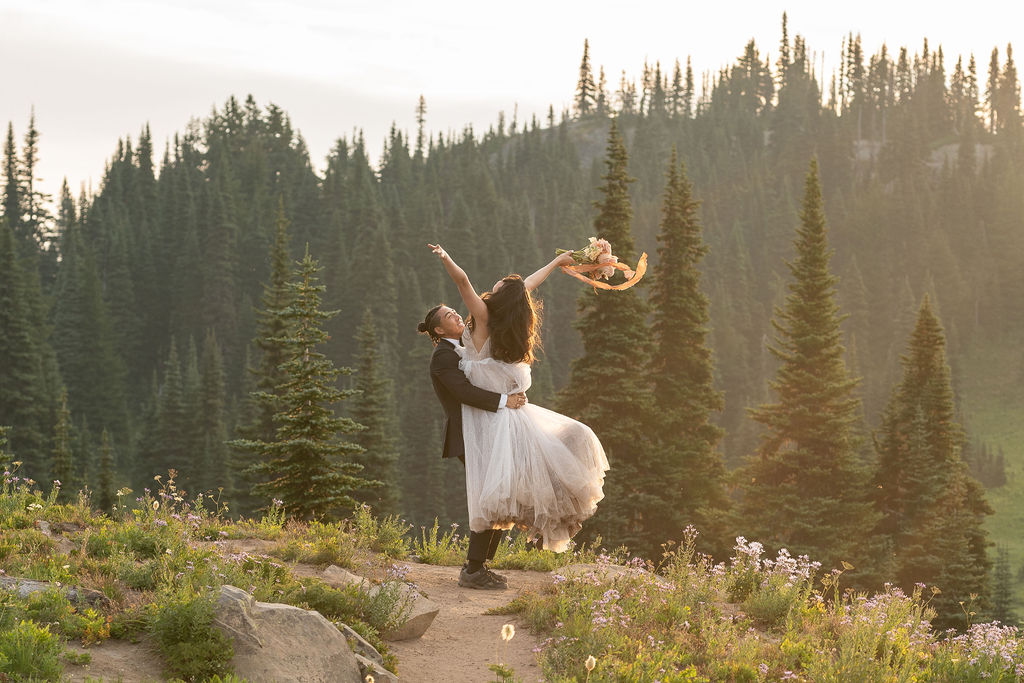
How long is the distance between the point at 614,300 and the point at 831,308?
408 inches

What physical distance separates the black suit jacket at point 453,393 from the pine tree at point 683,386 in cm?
2671

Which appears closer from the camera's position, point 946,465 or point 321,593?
point 321,593

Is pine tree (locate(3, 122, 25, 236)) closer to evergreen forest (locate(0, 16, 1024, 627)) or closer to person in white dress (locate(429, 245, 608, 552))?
evergreen forest (locate(0, 16, 1024, 627))

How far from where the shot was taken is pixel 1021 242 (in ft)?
405

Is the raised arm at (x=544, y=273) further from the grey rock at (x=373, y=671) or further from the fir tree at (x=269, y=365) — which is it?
the fir tree at (x=269, y=365)

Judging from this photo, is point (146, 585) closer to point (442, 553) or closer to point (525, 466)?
point (525, 466)

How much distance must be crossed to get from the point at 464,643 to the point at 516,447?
1.83m

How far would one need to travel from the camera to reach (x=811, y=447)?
127 ft

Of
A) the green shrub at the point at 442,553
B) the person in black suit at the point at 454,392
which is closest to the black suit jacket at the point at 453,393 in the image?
the person in black suit at the point at 454,392

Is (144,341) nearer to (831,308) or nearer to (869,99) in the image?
(831,308)

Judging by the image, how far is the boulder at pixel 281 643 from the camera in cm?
623

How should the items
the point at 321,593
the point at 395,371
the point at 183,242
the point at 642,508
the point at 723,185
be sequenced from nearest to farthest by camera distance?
the point at 321,593, the point at 642,508, the point at 395,371, the point at 183,242, the point at 723,185

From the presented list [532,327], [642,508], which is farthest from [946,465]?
[532,327]

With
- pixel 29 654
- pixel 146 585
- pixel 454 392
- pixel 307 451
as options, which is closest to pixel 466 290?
pixel 454 392
